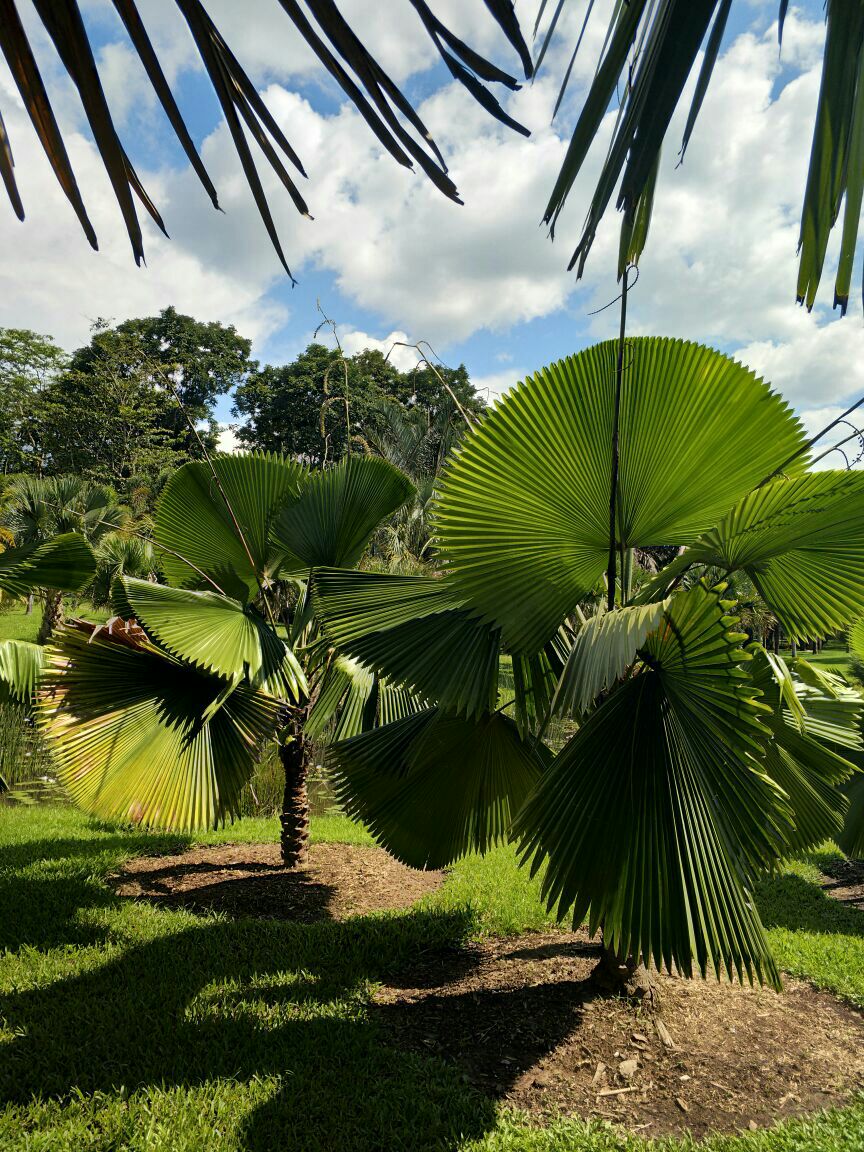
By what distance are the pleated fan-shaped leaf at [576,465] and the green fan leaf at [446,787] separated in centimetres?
86

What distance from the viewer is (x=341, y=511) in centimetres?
462

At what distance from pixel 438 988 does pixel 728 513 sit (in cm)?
263

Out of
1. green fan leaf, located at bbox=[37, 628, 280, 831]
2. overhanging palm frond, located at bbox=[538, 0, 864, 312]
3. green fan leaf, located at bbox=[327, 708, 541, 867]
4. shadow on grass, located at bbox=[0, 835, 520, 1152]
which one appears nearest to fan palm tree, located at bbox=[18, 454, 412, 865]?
green fan leaf, located at bbox=[37, 628, 280, 831]

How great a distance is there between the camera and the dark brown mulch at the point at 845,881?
5812 millimetres

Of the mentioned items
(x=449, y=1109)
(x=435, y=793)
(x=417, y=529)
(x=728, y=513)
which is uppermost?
(x=417, y=529)

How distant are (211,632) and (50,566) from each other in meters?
1.25

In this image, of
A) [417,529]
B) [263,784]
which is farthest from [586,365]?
[417,529]

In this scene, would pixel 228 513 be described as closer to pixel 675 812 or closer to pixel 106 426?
pixel 675 812

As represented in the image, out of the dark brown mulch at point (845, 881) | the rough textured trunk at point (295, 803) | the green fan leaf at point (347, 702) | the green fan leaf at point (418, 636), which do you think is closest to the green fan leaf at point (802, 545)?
the green fan leaf at point (418, 636)

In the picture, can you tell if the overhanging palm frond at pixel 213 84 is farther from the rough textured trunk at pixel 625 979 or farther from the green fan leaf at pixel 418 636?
the rough textured trunk at pixel 625 979

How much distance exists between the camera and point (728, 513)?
258 centimetres

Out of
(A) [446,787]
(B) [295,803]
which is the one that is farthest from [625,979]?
(B) [295,803]

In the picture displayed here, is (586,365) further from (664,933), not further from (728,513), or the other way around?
(664,933)

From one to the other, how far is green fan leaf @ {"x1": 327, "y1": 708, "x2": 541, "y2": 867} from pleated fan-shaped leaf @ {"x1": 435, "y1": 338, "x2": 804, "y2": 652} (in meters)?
0.86
